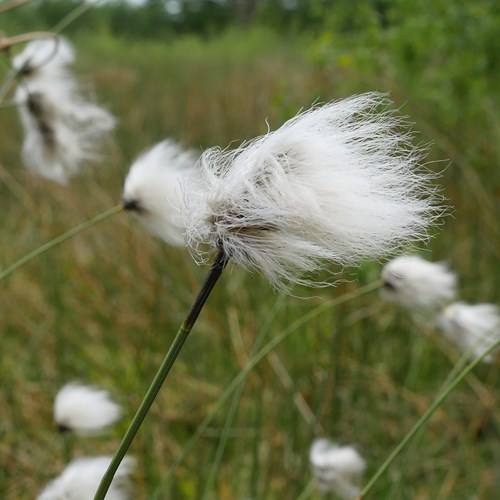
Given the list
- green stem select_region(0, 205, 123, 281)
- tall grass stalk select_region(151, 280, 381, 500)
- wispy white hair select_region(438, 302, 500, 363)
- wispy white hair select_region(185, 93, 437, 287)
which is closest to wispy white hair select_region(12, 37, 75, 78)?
green stem select_region(0, 205, 123, 281)

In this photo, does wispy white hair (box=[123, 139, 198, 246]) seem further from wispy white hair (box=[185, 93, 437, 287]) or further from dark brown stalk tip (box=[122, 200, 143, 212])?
wispy white hair (box=[185, 93, 437, 287])

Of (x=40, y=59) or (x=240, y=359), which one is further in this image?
(x=240, y=359)

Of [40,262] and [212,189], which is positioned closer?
[212,189]

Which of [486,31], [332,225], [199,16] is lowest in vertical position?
[199,16]

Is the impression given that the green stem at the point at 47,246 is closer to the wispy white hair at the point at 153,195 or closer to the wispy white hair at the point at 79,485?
the wispy white hair at the point at 153,195

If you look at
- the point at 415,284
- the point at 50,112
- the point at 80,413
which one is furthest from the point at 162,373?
the point at 50,112

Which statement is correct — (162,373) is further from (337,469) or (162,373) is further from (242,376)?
(337,469)

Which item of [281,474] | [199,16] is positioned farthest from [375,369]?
[199,16]

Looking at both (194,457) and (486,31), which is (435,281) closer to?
(194,457)
